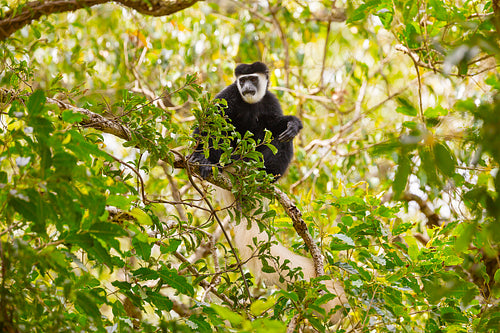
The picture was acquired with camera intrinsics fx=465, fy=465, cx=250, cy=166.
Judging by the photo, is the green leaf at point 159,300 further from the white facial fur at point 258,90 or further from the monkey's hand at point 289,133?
the white facial fur at point 258,90

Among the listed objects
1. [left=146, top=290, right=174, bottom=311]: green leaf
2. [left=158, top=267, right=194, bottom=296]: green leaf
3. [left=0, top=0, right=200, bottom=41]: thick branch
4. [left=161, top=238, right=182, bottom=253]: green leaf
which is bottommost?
[left=146, top=290, right=174, bottom=311]: green leaf

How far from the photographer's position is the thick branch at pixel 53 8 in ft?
8.86

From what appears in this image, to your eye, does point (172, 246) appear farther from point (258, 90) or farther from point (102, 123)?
Result: point (258, 90)

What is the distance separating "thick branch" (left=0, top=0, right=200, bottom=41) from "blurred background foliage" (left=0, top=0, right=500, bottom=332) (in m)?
0.08

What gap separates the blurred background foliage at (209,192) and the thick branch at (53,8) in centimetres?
8

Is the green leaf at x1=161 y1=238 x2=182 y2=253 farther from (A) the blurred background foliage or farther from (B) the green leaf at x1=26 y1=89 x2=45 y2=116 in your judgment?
(B) the green leaf at x1=26 y1=89 x2=45 y2=116

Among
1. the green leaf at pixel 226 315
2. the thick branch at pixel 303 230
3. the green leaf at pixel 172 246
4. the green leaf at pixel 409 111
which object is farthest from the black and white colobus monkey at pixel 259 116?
the green leaf at pixel 226 315

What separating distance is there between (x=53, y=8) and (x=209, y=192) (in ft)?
5.39

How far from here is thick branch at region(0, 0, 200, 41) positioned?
8.86 feet

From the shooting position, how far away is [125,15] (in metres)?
5.72

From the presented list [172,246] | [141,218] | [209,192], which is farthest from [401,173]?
[209,192]

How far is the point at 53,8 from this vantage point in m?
2.92

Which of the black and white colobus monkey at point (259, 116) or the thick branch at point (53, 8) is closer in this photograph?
the thick branch at point (53, 8)

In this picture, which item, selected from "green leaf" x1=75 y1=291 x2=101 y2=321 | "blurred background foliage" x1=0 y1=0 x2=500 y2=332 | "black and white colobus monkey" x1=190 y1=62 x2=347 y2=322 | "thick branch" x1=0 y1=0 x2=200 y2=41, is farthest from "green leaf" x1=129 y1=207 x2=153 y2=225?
"black and white colobus monkey" x1=190 y1=62 x2=347 y2=322
